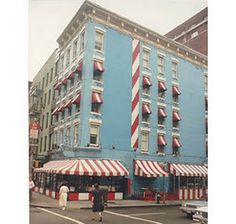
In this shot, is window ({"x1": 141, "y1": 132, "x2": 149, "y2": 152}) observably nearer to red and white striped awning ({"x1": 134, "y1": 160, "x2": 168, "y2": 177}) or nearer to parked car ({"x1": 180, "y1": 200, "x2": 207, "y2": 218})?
red and white striped awning ({"x1": 134, "y1": 160, "x2": 168, "y2": 177})

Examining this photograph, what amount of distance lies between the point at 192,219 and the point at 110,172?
0.89m

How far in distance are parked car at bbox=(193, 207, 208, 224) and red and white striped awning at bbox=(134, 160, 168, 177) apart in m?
0.47

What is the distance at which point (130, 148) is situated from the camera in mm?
3510

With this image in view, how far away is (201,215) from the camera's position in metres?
3.38

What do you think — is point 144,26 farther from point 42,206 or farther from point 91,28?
point 42,206

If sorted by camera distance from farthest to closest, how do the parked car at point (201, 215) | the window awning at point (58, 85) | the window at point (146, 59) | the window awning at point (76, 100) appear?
the window at point (146, 59)
the window awning at point (58, 85)
the window awning at point (76, 100)
the parked car at point (201, 215)

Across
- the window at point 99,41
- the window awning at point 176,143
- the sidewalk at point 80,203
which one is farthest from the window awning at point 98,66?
the sidewalk at point 80,203

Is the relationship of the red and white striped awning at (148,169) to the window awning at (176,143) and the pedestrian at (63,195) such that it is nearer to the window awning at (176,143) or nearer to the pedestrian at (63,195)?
the window awning at (176,143)

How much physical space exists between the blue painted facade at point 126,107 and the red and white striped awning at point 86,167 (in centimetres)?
6

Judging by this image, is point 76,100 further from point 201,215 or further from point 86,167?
point 201,215

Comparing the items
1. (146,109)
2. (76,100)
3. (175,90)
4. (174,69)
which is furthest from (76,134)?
(174,69)

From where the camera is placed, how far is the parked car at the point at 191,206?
11.1ft
